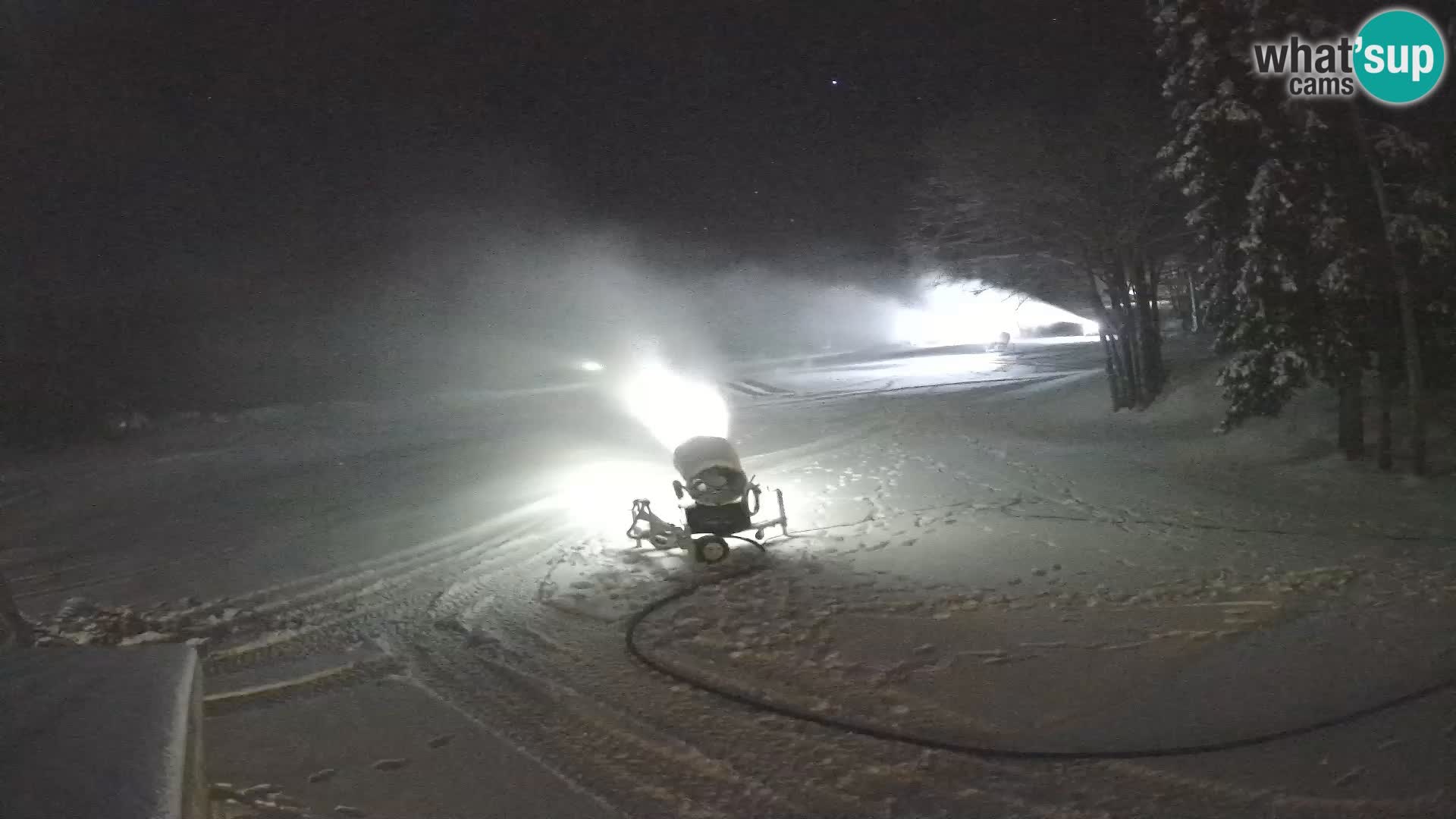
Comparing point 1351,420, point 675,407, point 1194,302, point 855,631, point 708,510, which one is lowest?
point 855,631

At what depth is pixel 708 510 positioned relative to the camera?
11234mm

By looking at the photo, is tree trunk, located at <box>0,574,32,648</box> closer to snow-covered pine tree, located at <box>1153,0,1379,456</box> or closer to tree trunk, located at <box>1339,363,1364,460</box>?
snow-covered pine tree, located at <box>1153,0,1379,456</box>

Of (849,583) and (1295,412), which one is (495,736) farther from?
(1295,412)

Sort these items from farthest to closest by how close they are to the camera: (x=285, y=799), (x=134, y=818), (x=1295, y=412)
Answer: (x=1295, y=412), (x=285, y=799), (x=134, y=818)

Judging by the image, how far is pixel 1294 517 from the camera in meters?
11.6

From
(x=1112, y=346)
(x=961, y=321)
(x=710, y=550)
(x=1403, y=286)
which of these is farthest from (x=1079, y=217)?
(x=961, y=321)

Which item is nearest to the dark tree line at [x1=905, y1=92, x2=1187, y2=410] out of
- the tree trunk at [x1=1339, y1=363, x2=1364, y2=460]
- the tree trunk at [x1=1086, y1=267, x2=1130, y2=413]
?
the tree trunk at [x1=1086, y1=267, x2=1130, y2=413]

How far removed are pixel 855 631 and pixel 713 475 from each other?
386 cm

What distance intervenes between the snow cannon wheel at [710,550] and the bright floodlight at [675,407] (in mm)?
3867

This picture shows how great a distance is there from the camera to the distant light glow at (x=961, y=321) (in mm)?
73375

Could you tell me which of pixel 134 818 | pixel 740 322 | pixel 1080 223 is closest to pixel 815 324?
pixel 740 322

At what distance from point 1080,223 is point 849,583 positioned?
13570 mm

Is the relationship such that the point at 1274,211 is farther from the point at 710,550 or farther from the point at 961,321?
the point at 961,321

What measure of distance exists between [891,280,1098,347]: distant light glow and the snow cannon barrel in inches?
2355
